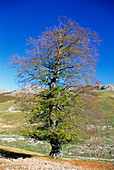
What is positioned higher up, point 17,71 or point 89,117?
point 17,71

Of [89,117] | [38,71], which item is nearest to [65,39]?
[38,71]

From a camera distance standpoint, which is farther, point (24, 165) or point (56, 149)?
point (56, 149)

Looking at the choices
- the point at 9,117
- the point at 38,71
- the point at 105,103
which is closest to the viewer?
the point at 38,71

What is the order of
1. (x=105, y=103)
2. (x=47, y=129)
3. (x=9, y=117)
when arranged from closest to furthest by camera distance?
1. (x=47, y=129)
2. (x=9, y=117)
3. (x=105, y=103)

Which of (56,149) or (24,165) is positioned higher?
(56,149)

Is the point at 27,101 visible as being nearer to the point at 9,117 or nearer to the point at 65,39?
the point at 65,39

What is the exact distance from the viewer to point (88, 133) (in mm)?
14531

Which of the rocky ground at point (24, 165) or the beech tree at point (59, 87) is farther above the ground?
the beech tree at point (59, 87)

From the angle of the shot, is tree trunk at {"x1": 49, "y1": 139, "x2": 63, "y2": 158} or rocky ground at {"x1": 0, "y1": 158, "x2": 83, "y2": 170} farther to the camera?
tree trunk at {"x1": 49, "y1": 139, "x2": 63, "y2": 158}

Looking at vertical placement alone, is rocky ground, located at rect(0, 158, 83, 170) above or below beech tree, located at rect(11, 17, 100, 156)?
below

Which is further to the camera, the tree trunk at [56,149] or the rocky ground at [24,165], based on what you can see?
the tree trunk at [56,149]

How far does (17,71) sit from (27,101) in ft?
11.1

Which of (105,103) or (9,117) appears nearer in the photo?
(9,117)

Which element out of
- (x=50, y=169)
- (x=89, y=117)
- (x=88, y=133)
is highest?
(x=89, y=117)
